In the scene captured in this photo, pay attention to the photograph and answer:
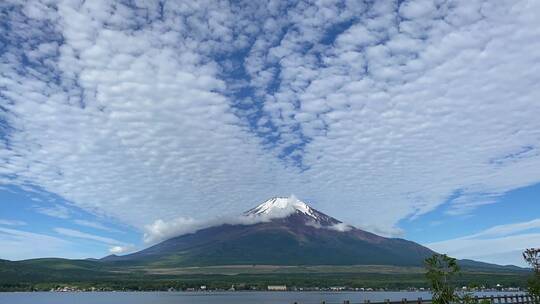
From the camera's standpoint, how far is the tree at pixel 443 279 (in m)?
20.2

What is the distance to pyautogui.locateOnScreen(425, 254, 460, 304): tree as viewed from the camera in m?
20.2

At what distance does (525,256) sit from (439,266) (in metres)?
16.0

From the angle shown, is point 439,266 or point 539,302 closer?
point 439,266

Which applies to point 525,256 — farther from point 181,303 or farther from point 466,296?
point 181,303

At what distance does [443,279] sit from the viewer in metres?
20.7

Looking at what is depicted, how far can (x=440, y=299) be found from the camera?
20328 millimetres

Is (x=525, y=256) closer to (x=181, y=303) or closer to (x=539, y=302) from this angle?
(x=539, y=302)

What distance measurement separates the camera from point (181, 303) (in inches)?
6398

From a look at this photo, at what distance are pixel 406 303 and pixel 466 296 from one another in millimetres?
14678

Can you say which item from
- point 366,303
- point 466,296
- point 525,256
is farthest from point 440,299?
point 525,256

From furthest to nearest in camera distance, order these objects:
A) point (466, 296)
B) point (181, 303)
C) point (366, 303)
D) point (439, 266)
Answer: point (181, 303) → point (366, 303) → point (439, 266) → point (466, 296)

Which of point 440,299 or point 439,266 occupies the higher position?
point 439,266

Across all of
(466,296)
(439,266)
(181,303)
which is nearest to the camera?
(466,296)

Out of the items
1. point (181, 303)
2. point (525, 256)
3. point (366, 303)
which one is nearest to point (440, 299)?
point (366, 303)
